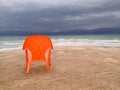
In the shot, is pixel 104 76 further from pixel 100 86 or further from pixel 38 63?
pixel 38 63

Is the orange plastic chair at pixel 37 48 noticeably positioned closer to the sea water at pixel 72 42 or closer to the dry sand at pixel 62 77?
the dry sand at pixel 62 77

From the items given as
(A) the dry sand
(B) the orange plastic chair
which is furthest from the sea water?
(B) the orange plastic chair

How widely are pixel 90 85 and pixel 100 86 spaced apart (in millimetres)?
204

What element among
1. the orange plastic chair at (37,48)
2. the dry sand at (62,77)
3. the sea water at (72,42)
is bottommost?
the sea water at (72,42)

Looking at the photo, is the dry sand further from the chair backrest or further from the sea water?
the sea water

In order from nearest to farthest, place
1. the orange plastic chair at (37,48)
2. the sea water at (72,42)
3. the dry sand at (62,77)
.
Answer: the dry sand at (62,77) < the orange plastic chair at (37,48) < the sea water at (72,42)

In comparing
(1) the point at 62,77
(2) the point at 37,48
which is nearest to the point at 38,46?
(2) the point at 37,48

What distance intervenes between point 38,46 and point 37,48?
0.19ft

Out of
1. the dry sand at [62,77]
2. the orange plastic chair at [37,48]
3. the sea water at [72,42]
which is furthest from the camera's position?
the sea water at [72,42]

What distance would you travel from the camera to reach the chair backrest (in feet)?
20.2

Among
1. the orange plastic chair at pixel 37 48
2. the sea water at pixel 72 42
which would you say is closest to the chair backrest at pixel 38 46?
the orange plastic chair at pixel 37 48

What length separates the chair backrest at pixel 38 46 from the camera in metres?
6.15

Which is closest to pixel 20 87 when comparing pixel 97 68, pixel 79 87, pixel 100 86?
pixel 79 87

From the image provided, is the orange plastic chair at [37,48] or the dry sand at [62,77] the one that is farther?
the orange plastic chair at [37,48]
